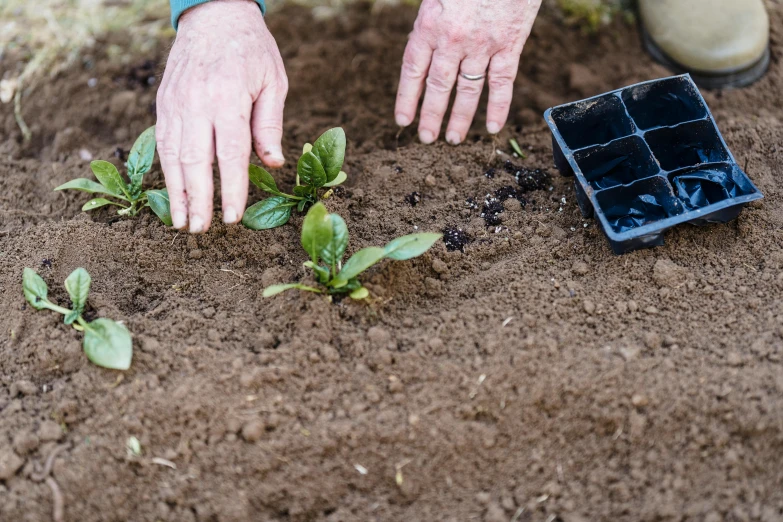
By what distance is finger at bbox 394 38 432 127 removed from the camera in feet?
7.53

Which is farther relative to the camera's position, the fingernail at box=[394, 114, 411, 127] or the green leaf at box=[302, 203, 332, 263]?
the fingernail at box=[394, 114, 411, 127]

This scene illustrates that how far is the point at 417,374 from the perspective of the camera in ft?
5.75

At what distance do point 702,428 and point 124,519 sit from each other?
1402 millimetres

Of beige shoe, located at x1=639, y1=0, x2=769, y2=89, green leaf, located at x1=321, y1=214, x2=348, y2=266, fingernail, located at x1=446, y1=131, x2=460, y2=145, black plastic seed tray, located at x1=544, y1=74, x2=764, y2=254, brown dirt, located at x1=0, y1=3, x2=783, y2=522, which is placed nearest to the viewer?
brown dirt, located at x1=0, y1=3, x2=783, y2=522

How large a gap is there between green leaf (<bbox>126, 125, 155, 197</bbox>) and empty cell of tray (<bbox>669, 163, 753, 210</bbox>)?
5.36 feet

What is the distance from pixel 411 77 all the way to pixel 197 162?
872 mm

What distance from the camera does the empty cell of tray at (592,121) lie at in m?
2.16

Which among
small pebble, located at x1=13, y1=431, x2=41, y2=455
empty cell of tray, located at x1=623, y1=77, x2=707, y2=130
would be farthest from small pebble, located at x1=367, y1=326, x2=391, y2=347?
empty cell of tray, located at x1=623, y1=77, x2=707, y2=130

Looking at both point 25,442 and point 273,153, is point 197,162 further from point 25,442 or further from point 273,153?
point 25,442

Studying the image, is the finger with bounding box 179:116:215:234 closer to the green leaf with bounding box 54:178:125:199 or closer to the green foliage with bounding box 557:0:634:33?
the green leaf with bounding box 54:178:125:199

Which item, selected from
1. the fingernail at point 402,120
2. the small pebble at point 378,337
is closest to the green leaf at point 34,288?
the small pebble at point 378,337

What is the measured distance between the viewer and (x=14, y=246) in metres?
2.13

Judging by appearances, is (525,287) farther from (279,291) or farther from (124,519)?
(124,519)

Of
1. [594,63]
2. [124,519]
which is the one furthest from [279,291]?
[594,63]
